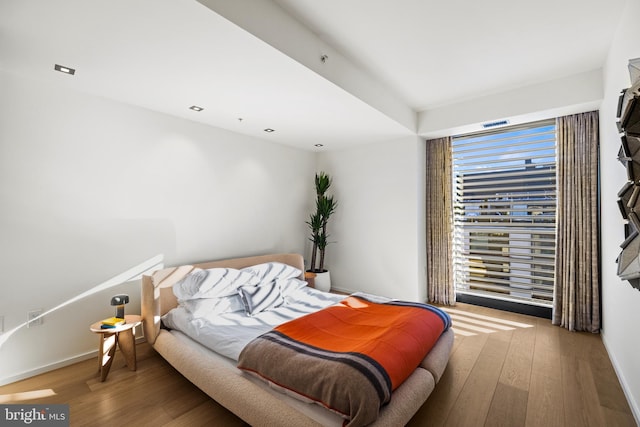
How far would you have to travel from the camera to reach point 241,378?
6.11ft

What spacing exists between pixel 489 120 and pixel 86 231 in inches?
169

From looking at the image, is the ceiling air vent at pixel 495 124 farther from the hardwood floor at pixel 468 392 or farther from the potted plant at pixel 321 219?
the hardwood floor at pixel 468 392

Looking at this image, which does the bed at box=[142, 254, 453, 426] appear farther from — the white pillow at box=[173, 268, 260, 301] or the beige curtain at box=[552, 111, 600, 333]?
the beige curtain at box=[552, 111, 600, 333]

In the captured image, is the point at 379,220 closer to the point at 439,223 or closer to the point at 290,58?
the point at 439,223

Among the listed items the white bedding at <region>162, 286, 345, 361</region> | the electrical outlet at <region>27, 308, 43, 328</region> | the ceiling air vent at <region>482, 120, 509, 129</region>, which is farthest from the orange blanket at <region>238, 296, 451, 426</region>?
the ceiling air vent at <region>482, 120, 509, 129</region>

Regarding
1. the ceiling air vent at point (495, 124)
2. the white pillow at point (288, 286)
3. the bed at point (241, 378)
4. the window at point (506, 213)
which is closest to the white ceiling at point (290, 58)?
the ceiling air vent at point (495, 124)

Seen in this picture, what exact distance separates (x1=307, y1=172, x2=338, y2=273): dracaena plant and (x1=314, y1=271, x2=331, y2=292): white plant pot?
0.40ft

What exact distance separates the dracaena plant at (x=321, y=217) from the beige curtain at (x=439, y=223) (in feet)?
4.92

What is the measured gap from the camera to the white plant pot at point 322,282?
4.34 metres

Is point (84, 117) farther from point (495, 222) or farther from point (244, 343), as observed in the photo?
point (495, 222)

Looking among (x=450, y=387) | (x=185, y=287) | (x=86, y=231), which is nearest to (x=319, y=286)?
(x=185, y=287)

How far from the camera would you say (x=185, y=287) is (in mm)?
2783

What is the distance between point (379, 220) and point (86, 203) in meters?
3.46

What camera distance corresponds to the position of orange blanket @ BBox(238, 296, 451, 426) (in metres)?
1.50
